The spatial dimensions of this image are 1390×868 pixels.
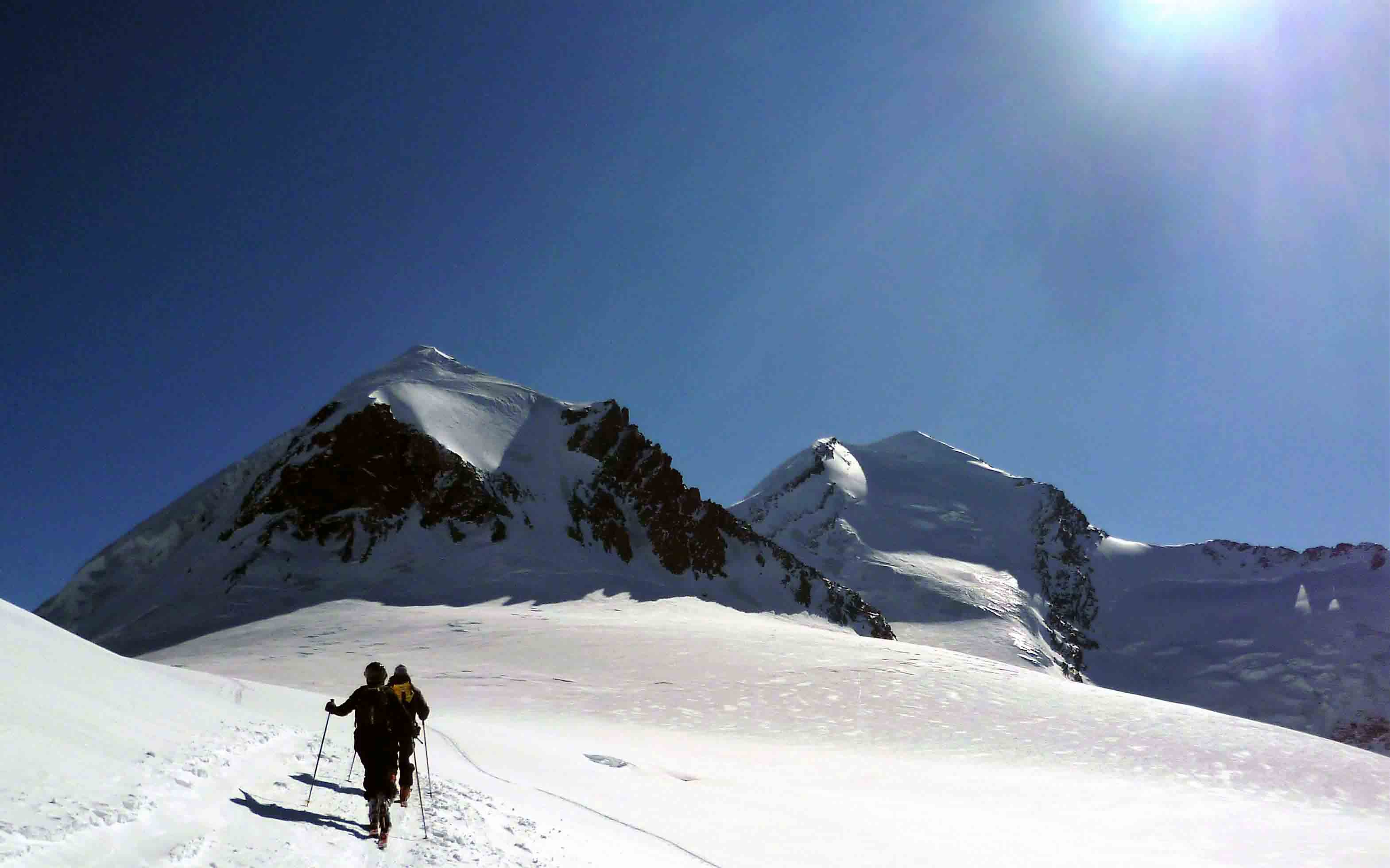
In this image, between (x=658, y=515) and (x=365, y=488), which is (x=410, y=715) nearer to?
(x=365, y=488)

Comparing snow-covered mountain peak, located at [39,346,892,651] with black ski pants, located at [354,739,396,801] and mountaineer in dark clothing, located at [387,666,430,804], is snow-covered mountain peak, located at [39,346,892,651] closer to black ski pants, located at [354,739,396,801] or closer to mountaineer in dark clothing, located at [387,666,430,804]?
Result: mountaineer in dark clothing, located at [387,666,430,804]

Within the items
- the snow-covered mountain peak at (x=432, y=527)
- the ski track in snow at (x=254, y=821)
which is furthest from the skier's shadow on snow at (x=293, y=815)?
the snow-covered mountain peak at (x=432, y=527)

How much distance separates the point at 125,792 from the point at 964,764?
17.3 meters

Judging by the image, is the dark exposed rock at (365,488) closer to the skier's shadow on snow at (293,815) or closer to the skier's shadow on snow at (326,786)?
the skier's shadow on snow at (326,786)

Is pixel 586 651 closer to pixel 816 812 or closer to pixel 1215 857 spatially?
pixel 816 812

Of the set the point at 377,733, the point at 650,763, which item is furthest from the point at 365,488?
the point at 377,733

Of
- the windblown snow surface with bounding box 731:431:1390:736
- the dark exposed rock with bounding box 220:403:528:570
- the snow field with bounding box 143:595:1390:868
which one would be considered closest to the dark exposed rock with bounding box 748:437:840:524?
the windblown snow surface with bounding box 731:431:1390:736

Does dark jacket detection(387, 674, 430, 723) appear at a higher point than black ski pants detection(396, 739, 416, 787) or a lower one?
higher

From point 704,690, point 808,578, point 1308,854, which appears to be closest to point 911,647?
point 704,690

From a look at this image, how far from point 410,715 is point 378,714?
373 mm

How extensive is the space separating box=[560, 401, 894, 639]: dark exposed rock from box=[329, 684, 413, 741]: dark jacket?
59179mm

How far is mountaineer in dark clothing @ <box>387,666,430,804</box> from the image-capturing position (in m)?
7.84

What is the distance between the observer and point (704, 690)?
80.6 feet

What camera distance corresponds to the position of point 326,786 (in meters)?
7.96
